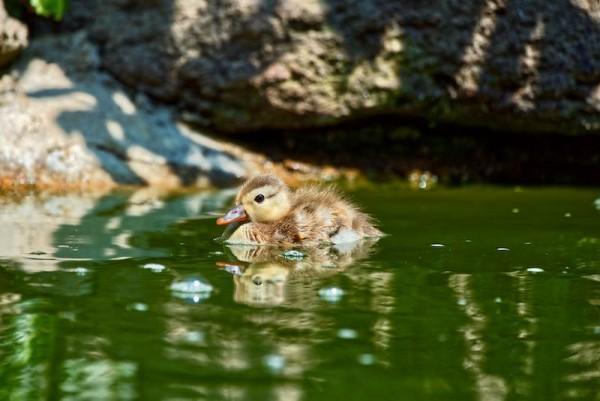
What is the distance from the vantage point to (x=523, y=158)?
9484 mm

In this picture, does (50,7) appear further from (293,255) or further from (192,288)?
(192,288)

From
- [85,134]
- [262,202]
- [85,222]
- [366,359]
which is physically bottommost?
[366,359]

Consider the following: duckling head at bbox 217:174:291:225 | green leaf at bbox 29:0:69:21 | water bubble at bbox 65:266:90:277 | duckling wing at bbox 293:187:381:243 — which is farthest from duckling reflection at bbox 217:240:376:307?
green leaf at bbox 29:0:69:21

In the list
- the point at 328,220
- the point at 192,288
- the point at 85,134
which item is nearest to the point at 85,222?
the point at 328,220

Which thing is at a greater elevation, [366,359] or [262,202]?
[262,202]

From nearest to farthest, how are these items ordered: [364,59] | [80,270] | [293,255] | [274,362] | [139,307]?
[274,362], [139,307], [80,270], [293,255], [364,59]

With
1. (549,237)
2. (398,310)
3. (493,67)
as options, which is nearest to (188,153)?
(493,67)

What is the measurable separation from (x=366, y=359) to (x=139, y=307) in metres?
1.00

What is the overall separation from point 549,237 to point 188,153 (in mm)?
3993

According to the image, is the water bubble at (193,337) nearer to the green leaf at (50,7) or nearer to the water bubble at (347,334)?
the water bubble at (347,334)

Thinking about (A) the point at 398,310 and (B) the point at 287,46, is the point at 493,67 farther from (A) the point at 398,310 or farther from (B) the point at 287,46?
(A) the point at 398,310

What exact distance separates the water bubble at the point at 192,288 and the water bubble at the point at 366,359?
92cm

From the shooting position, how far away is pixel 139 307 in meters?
A: 3.72

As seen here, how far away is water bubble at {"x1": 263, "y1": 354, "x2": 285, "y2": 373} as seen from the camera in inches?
117
